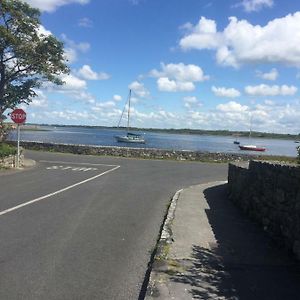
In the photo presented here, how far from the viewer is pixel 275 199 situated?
9.14 metres

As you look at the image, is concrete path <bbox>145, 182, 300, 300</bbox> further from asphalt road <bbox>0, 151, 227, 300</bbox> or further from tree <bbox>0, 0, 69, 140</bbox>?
tree <bbox>0, 0, 69, 140</bbox>

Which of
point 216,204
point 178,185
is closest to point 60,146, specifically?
point 178,185

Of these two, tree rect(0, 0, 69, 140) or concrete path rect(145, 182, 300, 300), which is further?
tree rect(0, 0, 69, 140)

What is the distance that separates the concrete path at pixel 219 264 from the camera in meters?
5.86

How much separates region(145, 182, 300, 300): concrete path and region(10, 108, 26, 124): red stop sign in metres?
16.9

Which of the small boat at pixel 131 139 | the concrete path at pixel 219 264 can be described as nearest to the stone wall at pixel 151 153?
the concrete path at pixel 219 264

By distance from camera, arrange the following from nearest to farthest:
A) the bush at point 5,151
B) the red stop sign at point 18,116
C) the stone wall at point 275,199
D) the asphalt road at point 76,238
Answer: the asphalt road at point 76,238 < the stone wall at point 275,199 < the bush at point 5,151 < the red stop sign at point 18,116

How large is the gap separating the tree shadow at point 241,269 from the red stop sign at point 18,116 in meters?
18.2

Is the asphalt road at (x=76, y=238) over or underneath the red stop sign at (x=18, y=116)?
underneath

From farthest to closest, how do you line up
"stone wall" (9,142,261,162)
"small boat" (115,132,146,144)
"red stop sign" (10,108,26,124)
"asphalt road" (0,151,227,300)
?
"small boat" (115,132,146,144) → "stone wall" (9,142,261,162) → "red stop sign" (10,108,26,124) → "asphalt road" (0,151,227,300)

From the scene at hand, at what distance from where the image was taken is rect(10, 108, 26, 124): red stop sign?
84.6 feet

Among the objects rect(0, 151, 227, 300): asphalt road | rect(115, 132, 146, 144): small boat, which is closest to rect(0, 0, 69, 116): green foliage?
rect(0, 151, 227, 300): asphalt road

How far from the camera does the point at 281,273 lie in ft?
22.0

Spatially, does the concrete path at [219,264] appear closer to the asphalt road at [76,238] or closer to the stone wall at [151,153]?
the asphalt road at [76,238]
